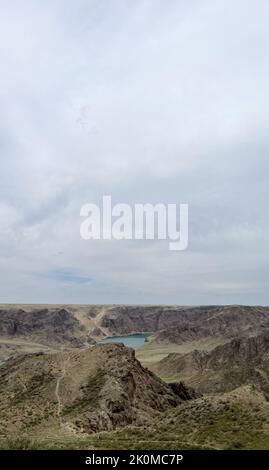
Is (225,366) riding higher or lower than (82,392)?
lower

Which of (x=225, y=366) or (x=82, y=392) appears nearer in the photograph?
(x=82, y=392)

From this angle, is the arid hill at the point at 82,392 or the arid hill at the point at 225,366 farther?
the arid hill at the point at 225,366

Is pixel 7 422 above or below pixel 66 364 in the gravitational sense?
below

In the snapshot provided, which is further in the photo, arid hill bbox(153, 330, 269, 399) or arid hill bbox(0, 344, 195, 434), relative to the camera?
arid hill bbox(153, 330, 269, 399)

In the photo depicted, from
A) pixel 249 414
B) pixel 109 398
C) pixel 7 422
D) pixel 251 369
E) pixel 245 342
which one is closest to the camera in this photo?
pixel 249 414

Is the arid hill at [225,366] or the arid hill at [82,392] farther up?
the arid hill at [82,392]

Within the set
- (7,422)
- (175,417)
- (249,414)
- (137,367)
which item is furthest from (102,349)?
(249,414)

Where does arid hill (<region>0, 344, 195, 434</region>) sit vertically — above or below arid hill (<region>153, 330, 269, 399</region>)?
above

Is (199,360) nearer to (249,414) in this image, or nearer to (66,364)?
(66,364)
